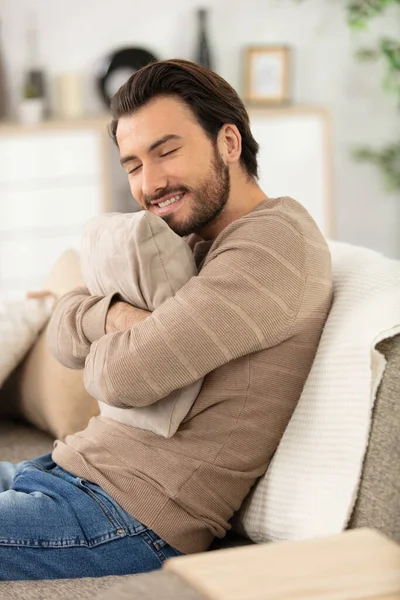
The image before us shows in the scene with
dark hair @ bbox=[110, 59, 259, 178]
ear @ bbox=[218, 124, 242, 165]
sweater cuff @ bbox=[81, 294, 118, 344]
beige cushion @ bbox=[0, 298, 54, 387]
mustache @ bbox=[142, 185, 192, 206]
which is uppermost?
dark hair @ bbox=[110, 59, 259, 178]

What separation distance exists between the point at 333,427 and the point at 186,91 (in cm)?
76

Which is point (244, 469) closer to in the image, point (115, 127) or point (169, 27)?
point (115, 127)

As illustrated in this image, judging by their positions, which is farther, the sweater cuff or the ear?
the ear

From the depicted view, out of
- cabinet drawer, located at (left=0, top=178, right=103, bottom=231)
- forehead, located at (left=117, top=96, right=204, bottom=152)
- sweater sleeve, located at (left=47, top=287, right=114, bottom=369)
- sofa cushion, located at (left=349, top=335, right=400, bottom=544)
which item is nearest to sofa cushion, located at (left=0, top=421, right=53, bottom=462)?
sweater sleeve, located at (left=47, top=287, right=114, bottom=369)

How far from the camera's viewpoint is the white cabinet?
474 cm

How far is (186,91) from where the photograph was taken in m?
1.96

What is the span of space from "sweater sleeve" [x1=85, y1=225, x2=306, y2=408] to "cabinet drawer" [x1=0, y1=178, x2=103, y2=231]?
3.18 meters

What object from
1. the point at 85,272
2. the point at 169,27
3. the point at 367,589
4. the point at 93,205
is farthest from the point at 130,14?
the point at 367,589

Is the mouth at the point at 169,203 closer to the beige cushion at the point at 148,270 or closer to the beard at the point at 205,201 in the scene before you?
the beard at the point at 205,201

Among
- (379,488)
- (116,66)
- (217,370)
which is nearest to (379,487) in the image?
(379,488)

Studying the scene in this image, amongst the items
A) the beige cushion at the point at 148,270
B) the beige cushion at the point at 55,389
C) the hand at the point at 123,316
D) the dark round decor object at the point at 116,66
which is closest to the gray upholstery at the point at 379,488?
the beige cushion at the point at 148,270

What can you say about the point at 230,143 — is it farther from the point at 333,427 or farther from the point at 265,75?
the point at 265,75

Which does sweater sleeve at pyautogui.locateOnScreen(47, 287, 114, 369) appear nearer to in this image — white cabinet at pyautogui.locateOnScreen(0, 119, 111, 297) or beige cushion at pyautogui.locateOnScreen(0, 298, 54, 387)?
beige cushion at pyautogui.locateOnScreen(0, 298, 54, 387)

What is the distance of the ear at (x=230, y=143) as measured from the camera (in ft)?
6.57
